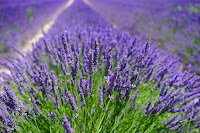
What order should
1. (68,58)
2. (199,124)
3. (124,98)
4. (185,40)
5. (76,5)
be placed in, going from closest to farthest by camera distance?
(199,124), (124,98), (68,58), (185,40), (76,5)

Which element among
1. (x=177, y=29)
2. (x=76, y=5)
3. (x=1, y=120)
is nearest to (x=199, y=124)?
(x=1, y=120)

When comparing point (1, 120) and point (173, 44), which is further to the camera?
point (173, 44)

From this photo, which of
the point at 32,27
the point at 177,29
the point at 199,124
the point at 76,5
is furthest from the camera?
the point at 76,5

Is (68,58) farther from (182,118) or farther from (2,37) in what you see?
(2,37)

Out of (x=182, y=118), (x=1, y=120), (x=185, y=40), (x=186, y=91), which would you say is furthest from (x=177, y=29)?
(x=1, y=120)

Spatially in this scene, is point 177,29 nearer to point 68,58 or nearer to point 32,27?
point 68,58

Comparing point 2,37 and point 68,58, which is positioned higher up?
→ point 2,37

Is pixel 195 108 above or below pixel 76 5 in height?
below

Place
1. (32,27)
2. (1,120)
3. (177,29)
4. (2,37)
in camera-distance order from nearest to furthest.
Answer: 1. (1,120)
2. (2,37)
3. (177,29)
4. (32,27)

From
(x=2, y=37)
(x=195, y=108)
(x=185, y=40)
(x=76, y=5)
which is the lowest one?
(x=195, y=108)
